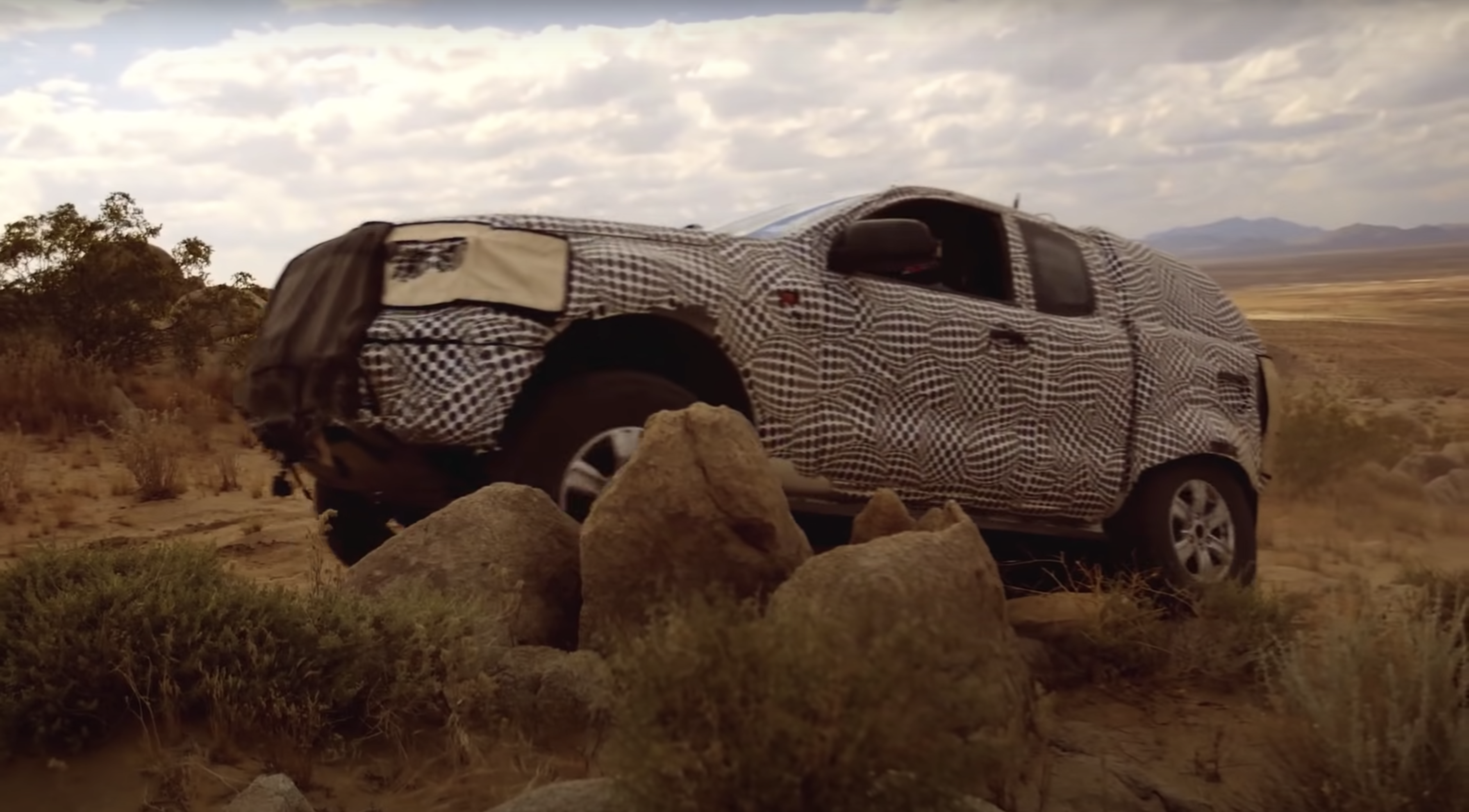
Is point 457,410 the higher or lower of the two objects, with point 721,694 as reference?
higher

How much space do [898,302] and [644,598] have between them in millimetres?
2000

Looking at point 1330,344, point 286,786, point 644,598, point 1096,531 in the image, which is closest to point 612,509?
point 644,598

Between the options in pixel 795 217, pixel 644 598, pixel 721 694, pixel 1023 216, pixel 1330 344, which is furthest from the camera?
pixel 1330 344

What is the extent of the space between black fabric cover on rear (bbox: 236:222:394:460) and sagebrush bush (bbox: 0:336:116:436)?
21.2 feet

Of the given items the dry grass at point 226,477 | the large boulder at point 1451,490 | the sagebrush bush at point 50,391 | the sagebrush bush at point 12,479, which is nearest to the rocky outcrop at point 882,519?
the sagebrush bush at point 12,479

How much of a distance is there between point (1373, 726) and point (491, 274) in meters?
3.01

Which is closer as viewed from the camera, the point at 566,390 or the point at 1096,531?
the point at 566,390

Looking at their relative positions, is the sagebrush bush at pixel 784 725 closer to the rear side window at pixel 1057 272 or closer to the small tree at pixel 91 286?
the rear side window at pixel 1057 272

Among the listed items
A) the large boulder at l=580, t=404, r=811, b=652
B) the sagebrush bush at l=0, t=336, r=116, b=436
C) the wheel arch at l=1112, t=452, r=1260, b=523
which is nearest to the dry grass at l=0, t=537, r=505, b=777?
the large boulder at l=580, t=404, r=811, b=652

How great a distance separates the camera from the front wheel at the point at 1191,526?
602 cm

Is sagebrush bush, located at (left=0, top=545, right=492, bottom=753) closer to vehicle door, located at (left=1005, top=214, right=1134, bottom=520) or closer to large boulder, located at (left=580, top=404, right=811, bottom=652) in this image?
large boulder, located at (left=580, top=404, right=811, bottom=652)

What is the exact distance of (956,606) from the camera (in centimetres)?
348

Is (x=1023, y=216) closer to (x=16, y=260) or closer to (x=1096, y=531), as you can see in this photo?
(x=1096, y=531)

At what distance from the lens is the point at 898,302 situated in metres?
5.39
